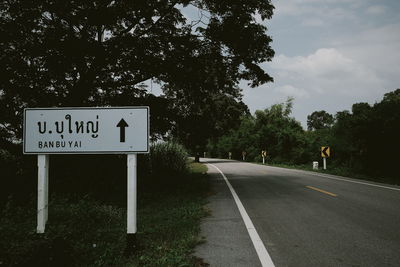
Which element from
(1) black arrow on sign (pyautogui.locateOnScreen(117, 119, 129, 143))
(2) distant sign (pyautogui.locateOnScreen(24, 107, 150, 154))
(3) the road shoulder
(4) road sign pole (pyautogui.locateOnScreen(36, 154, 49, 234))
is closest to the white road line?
(3) the road shoulder

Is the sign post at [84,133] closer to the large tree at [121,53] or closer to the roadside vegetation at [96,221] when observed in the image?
the roadside vegetation at [96,221]

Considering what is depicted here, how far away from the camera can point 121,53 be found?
1023 cm

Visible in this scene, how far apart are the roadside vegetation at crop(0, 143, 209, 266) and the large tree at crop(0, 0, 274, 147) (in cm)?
228

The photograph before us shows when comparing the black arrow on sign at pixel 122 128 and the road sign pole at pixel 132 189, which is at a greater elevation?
the black arrow on sign at pixel 122 128

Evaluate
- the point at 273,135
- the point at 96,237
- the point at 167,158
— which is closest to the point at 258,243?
the point at 96,237

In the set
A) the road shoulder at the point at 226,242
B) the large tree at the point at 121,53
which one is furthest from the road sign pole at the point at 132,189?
the large tree at the point at 121,53

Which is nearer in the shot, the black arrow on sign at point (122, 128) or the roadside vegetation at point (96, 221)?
the roadside vegetation at point (96, 221)

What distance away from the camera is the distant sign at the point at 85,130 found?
4.04m

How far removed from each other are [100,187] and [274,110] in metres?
45.2

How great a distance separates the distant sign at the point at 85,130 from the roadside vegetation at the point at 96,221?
1.28 m

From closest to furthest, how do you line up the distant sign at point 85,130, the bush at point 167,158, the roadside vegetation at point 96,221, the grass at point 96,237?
the grass at point 96,237 < the roadside vegetation at point 96,221 < the distant sign at point 85,130 < the bush at point 167,158

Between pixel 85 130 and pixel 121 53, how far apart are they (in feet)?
22.5

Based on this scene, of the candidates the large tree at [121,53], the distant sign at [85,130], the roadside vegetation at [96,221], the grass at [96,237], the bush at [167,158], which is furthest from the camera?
the bush at [167,158]

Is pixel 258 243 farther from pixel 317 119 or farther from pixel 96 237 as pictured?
pixel 317 119
